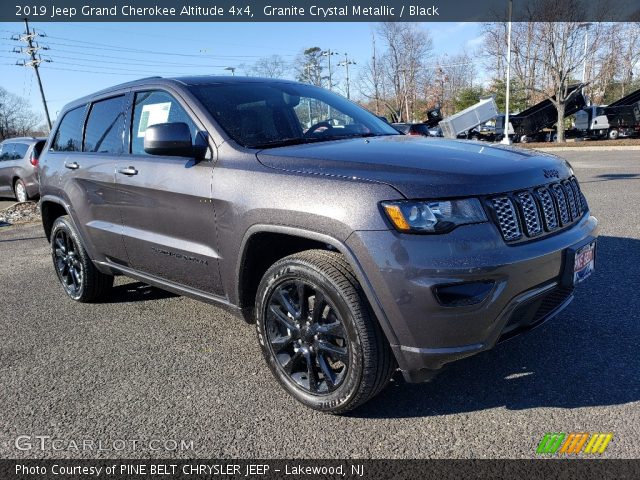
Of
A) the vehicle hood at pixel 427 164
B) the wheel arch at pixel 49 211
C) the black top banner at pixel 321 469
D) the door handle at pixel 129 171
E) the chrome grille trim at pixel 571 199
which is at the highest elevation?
the vehicle hood at pixel 427 164

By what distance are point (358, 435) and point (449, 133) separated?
19860 mm

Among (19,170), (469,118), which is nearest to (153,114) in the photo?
(19,170)

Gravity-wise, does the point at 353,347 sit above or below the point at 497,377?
above

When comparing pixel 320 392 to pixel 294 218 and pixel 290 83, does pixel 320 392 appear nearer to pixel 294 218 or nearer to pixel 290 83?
pixel 294 218

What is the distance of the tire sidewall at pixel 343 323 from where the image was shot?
2.43 metres

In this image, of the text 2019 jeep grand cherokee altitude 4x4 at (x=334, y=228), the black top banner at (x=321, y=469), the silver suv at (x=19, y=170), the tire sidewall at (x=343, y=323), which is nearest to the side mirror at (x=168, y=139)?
the text 2019 jeep grand cherokee altitude 4x4 at (x=334, y=228)

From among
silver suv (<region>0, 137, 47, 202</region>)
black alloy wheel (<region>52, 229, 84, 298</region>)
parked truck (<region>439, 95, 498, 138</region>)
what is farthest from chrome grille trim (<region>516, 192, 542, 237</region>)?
parked truck (<region>439, 95, 498, 138</region>)

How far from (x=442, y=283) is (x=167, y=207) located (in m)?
1.93

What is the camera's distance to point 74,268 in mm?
4758

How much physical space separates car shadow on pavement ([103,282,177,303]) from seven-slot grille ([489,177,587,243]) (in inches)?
133

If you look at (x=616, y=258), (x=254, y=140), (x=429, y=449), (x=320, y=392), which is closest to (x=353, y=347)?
(x=320, y=392)

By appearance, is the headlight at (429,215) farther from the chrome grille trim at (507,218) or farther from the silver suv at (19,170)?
the silver suv at (19,170)

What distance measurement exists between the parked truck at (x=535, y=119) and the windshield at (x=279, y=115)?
1169 inches

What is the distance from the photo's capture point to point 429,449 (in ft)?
7.70
